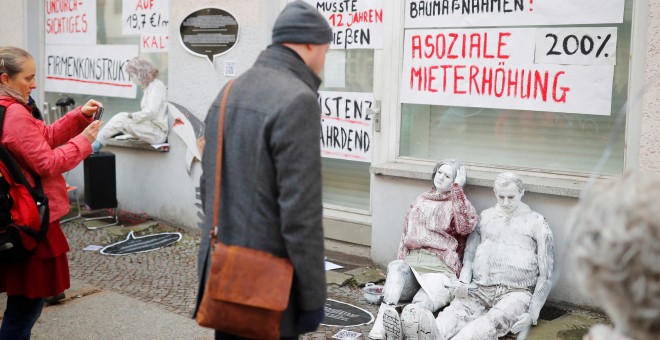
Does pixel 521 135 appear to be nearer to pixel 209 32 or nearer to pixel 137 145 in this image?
pixel 209 32

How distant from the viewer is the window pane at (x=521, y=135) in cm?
520

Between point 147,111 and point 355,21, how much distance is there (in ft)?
8.19

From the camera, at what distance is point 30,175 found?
3828 mm

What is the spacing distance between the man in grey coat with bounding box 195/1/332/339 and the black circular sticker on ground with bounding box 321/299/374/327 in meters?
2.34

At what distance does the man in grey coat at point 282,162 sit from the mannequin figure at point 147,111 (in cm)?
523

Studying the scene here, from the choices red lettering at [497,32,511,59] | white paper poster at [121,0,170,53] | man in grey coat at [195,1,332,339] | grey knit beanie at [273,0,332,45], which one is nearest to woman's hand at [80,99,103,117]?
man in grey coat at [195,1,332,339]

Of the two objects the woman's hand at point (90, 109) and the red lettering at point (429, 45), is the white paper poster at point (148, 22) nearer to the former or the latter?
the red lettering at point (429, 45)

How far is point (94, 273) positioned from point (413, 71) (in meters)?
3.10

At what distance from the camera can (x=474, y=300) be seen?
4992 mm

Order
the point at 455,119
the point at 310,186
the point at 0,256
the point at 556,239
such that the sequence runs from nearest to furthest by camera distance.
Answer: the point at 310,186, the point at 0,256, the point at 556,239, the point at 455,119

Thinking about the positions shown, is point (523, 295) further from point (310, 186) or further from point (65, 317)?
point (65, 317)

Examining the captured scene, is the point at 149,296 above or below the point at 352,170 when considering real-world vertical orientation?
below

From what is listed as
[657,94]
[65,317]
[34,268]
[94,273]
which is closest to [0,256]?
[34,268]

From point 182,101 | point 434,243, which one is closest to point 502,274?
point 434,243
